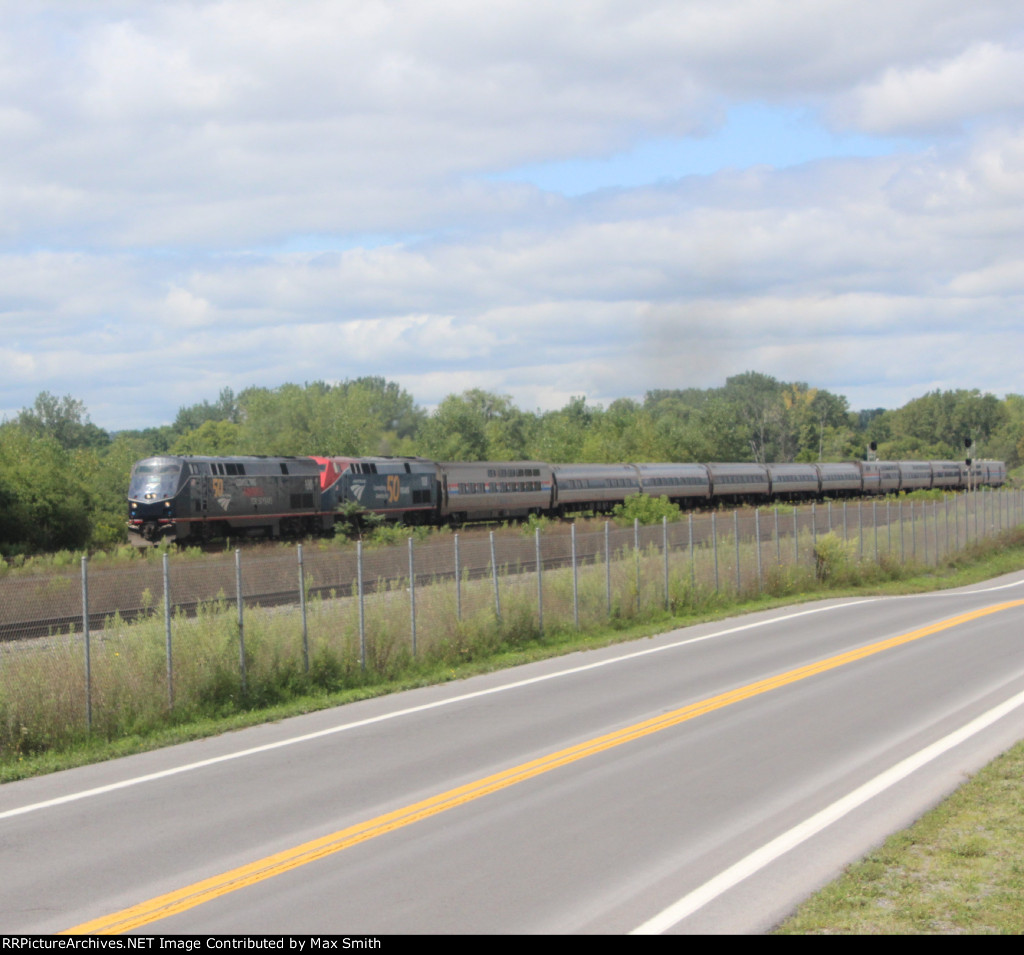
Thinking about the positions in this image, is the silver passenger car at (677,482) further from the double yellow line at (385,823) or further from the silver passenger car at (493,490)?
the double yellow line at (385,823)

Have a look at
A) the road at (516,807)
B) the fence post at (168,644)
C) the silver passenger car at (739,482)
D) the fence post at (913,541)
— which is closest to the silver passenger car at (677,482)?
the silver passenger car at (739,482)

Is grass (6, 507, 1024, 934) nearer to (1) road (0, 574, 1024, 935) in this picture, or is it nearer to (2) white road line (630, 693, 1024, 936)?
(1) road (0, 574, 1024, 935)

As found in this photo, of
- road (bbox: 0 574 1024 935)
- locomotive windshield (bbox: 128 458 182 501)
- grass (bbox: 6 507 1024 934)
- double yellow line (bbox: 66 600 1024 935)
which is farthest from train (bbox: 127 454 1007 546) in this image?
double yellow line (bbox: 66 600 1024 935)

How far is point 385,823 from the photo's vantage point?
28.5 ft

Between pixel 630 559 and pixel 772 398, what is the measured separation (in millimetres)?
149012

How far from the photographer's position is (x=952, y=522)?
44.4 m

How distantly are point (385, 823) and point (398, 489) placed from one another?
39.4m

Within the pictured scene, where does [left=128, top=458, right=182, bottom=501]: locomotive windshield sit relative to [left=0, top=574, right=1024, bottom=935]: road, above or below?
above

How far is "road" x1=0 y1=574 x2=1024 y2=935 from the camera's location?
6.91 meters

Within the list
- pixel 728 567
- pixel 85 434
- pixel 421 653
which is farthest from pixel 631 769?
pixel 85 434

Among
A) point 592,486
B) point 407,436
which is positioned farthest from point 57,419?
point 592,486

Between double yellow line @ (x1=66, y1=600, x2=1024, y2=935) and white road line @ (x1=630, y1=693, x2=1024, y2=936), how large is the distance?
8.63 ft

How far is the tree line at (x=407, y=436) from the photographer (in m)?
43.0

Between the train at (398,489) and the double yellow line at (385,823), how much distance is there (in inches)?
1132
